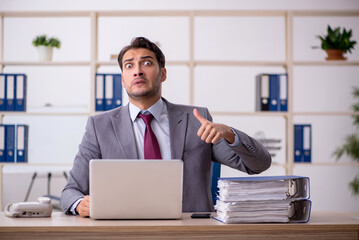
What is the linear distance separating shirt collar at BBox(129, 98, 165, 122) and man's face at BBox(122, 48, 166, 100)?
44mm

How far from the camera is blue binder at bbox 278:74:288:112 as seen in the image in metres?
3.97

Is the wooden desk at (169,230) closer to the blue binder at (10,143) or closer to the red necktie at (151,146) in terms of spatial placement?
the red necktie at (151,146)

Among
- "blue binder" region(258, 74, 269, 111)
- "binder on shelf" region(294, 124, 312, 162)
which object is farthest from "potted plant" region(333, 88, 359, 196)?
"blue binder" region(258, 74, 269, 111)

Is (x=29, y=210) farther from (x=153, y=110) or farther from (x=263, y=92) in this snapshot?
(x=263, y=92)

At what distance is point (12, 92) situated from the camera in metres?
4.05

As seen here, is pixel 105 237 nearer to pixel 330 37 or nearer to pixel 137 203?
pixel 137 203

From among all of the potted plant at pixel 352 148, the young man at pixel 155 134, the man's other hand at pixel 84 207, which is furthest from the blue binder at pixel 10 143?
the potted plant at pixel 352 148

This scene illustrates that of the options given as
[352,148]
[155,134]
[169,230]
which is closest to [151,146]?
[155,134]

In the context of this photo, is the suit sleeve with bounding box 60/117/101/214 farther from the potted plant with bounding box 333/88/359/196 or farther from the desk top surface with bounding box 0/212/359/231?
the potted plant with bounding box 333/88/359/196

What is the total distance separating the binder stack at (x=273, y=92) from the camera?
156 inches

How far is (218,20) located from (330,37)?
158 centimetres

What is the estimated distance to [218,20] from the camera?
5.42 m

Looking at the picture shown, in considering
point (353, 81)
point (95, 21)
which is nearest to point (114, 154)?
point (95, 21)

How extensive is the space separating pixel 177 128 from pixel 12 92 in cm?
232
